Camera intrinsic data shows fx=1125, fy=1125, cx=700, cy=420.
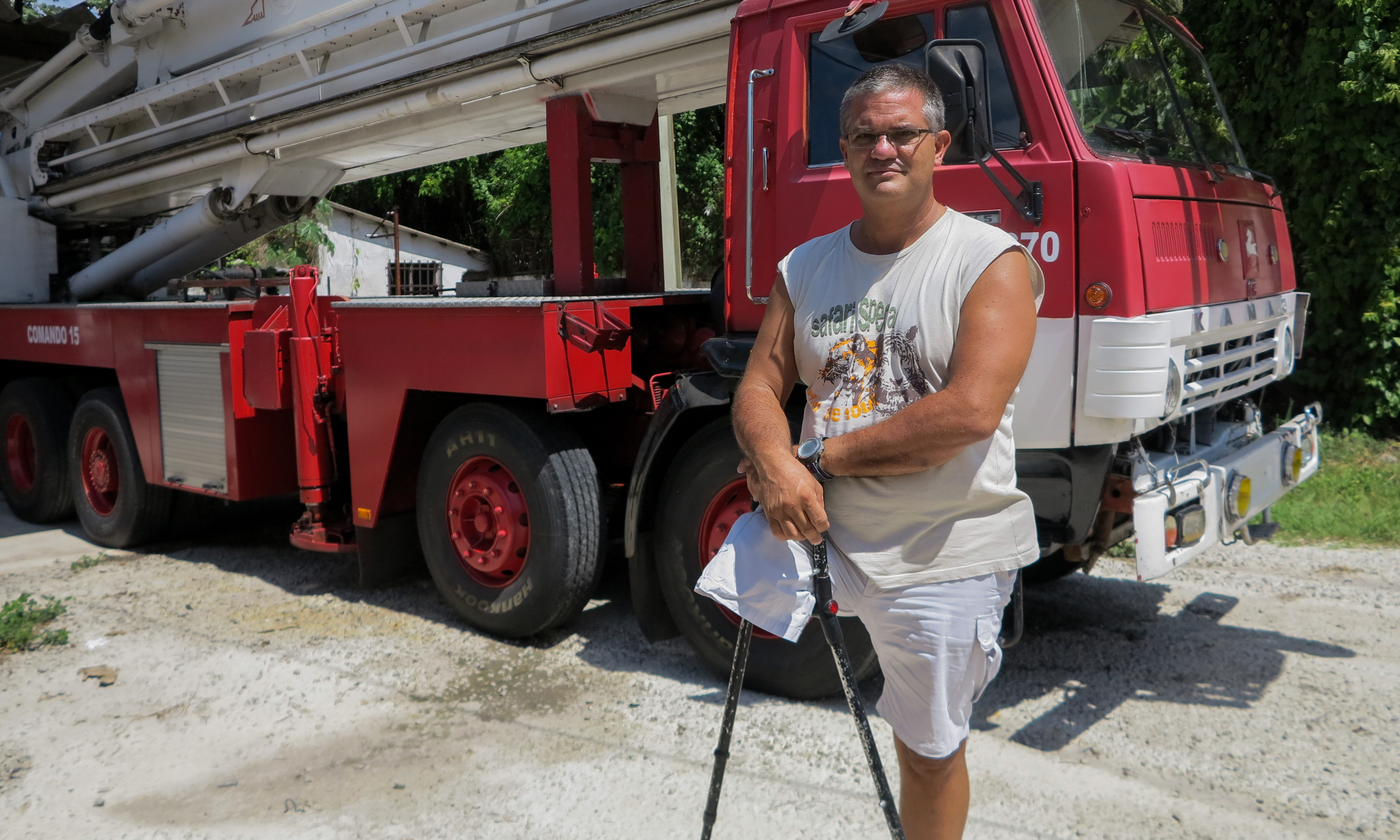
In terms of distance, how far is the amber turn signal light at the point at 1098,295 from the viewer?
3.19 metres

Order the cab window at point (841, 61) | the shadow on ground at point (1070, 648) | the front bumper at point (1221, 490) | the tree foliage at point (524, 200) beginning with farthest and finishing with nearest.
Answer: the tree foliage at point (524, 200)
the shadow on ground at point (1070, 648)
the cab window at point (841, 61)
the front bumper at point (1221, 490)

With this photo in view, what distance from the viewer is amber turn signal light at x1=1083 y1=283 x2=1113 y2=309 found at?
3.19 meters

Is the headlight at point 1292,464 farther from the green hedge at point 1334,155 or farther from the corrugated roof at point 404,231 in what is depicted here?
the corrugated roof at point 404,231

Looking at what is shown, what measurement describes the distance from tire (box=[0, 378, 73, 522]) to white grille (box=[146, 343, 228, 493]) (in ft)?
4.86

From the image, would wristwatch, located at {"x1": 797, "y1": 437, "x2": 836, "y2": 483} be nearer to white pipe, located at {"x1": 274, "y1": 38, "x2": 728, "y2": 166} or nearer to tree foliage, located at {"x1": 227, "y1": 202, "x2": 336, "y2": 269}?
white pipe, located at {"x1": 274, "y1": 38, "x2": 728, "y2": 166}

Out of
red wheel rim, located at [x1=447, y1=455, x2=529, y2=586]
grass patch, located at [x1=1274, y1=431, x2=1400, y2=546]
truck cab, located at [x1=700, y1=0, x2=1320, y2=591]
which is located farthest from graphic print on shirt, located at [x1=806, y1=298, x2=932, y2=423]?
grass patch, located at [x1=1274, y1=431, x2=1400, y2=546]

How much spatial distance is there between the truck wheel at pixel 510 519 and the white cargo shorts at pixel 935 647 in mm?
2434

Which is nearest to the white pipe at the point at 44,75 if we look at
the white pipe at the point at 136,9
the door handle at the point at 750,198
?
the white pipe at the point at 136,9

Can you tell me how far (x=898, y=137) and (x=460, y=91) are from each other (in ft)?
11.5

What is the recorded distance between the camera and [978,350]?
2.01 metres

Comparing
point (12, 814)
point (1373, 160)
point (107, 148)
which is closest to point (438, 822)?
point (12, 814)

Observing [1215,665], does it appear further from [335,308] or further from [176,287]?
[176,287]

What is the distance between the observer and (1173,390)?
3.30m

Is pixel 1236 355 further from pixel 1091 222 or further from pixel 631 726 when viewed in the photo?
pixel 631 726
